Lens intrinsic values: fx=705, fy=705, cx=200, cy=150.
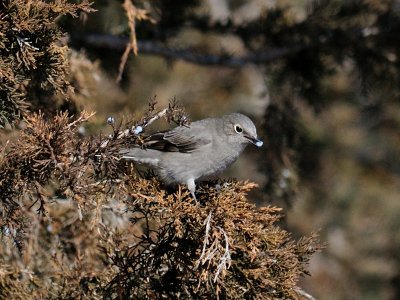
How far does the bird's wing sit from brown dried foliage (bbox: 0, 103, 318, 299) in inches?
34.9

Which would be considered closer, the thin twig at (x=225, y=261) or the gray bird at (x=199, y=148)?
the thin twig at (x=225, y=261)

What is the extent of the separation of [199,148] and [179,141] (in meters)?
0.17

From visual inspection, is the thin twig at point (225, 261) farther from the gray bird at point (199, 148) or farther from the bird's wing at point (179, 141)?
the bird's wing at point (179, 141)

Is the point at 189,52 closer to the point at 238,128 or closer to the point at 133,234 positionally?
the point at 238,128

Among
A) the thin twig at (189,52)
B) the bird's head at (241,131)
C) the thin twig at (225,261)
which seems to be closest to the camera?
the thin twig at (225,261)

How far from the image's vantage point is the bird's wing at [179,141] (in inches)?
208

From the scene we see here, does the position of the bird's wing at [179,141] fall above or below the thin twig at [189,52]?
below

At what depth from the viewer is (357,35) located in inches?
269

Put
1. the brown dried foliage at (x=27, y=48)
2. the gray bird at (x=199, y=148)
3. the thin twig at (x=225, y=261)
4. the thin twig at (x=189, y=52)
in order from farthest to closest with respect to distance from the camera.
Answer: the thin twig at (x=189, y=52) → the gray bird at (x=199, y=148) → the brown dried foliage at (x=27, y=48) → the thin twig at (x=225, y=261)

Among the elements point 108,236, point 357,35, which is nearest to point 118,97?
point 357,35

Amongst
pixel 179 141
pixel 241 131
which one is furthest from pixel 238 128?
pixel 179 141

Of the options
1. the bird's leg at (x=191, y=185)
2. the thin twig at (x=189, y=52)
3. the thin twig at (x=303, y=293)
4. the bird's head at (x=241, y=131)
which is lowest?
the thin twig at (x=303, y=293)

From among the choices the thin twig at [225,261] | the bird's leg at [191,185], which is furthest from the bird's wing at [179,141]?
the thin twig at [225,261]

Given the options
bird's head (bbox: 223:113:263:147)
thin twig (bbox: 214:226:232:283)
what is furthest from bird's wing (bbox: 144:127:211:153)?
thin twig (bbox: 214:226:232:283)
